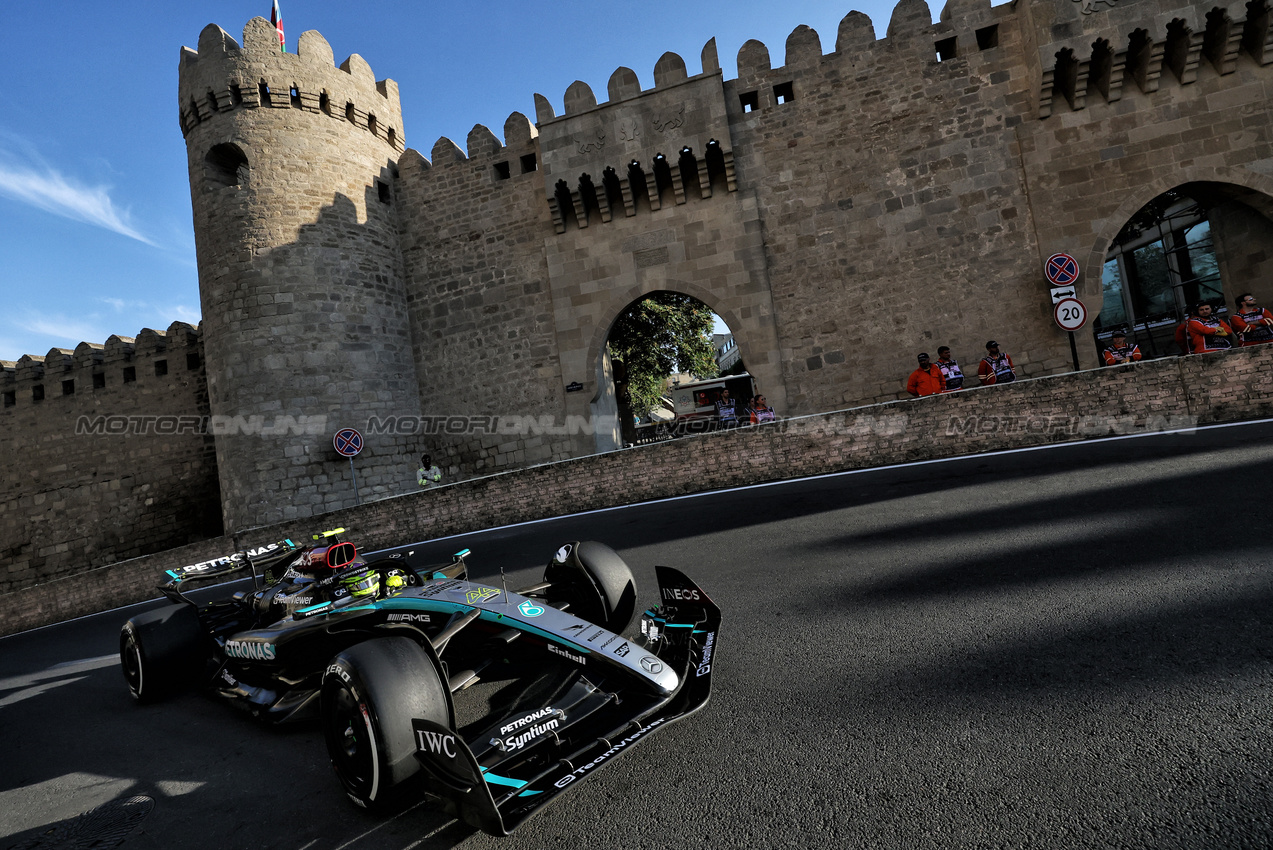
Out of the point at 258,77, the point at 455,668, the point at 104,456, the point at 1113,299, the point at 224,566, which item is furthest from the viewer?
the point at 1113,299

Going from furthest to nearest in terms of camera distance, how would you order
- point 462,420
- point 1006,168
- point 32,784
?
point 462,420 → point 1006,168 → point 32,784

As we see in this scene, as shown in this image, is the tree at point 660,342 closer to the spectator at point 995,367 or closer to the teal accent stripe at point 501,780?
the spectator at point 995,367

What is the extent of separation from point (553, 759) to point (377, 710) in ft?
2.13

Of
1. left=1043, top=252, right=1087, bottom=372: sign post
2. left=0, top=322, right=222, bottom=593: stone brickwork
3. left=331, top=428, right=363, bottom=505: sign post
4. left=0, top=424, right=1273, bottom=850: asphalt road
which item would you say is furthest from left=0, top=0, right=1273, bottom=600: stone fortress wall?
left=0, top=424, right=1273, bottom=850: asphalt road

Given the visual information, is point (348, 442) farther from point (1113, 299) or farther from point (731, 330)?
point (1113, 299)

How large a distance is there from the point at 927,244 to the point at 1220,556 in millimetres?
11933

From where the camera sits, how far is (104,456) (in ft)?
61.3

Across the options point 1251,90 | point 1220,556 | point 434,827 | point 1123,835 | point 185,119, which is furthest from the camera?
point 185,119

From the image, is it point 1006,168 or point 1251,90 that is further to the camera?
point 1006,168

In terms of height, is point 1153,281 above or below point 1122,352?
above

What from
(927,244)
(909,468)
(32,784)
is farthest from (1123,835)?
(927,244)

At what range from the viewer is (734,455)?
9.52 m

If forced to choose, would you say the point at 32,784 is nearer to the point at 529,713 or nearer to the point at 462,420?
the point at 529,713

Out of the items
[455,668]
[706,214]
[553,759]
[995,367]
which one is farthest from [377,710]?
[706,214]
